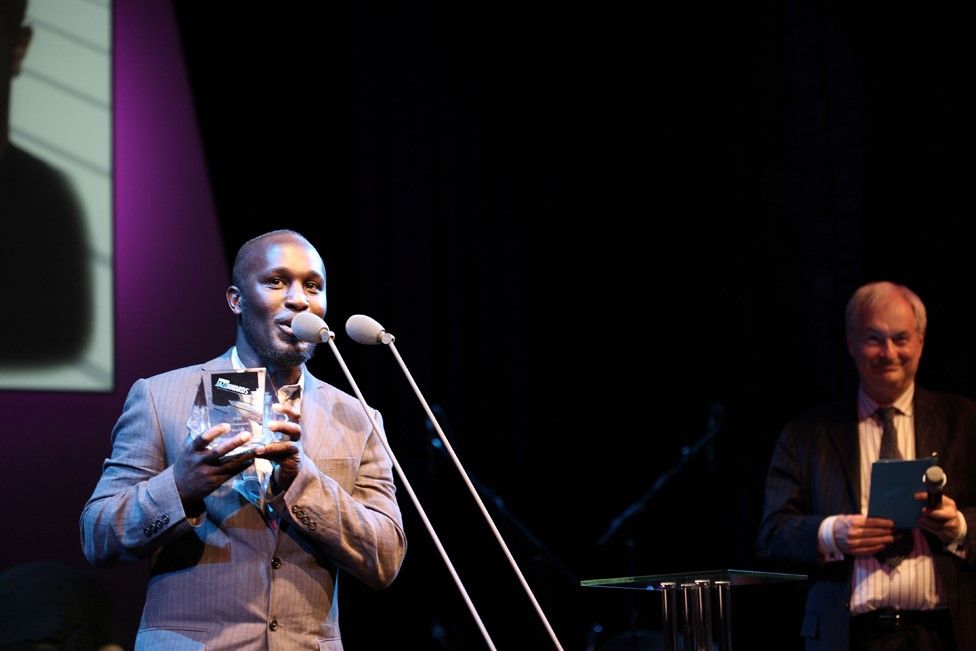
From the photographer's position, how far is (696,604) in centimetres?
237

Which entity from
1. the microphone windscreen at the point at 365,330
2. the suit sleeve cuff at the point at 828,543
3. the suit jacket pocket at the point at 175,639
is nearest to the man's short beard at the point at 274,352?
the microphone windscreen at the point at 365,330

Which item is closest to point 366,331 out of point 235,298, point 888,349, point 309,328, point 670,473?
point 309,328

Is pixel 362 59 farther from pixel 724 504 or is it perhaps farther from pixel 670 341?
pixel 724 504

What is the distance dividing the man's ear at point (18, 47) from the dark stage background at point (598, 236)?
0.69 meters

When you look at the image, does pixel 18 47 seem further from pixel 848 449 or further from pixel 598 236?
pixel 848 449

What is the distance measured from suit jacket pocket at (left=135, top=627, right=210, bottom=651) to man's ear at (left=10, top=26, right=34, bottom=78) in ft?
6.94

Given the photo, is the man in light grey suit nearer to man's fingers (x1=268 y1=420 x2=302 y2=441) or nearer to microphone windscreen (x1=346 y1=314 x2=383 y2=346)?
man's fingers (x1=268 y1=420 x2=302 y2=441)

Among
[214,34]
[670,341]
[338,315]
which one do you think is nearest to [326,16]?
[214,34]

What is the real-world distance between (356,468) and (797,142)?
9.58 feet

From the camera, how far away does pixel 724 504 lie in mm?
4855

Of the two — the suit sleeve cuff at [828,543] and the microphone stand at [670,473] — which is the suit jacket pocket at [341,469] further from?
the microphone stand at [670,473]

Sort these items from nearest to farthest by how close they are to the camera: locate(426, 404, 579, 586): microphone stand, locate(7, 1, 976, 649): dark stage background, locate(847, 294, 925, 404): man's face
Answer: locate(847, 294, 925, 404): man's face, locate(7, 1, 976, 649): dark stage background, locate(426, 404, 579, 586): microphone stand

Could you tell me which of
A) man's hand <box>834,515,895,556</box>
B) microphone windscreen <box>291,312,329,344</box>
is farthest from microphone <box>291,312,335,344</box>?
man's hand <box>834,515,895,556</box>

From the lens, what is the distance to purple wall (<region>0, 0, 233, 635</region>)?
358 centimetres
